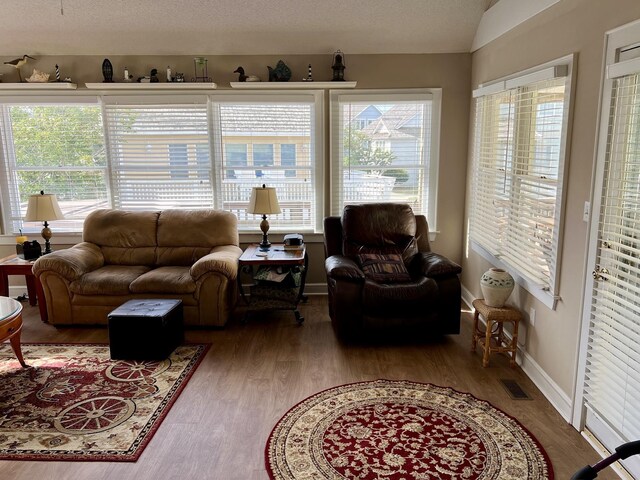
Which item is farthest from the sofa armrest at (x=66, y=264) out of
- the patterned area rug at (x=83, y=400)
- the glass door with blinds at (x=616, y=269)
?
Answer: the glass door with blinds at (x=616, y=269)

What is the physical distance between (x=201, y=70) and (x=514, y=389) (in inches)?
159

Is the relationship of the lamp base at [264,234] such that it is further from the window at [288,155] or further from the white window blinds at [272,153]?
A: the window at [288,155]

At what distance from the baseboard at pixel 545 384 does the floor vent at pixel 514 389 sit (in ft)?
0.41

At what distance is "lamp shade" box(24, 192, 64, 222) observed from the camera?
15.6 ft

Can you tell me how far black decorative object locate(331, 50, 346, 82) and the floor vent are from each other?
10.3 feet

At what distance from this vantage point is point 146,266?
4.88 metres

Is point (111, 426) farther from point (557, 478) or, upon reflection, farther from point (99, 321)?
point (557, 478)

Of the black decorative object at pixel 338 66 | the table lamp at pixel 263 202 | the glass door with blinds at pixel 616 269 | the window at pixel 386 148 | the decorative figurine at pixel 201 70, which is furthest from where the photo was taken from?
the window at pixel 386 148

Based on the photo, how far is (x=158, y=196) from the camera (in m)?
5.39

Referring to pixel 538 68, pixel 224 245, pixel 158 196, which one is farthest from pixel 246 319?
pixel 538 68

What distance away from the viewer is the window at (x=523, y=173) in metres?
3.21

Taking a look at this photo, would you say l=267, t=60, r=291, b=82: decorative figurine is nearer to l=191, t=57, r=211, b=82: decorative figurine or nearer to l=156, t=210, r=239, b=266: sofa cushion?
l=191, t=57, r=211, b=82: decorative figurine

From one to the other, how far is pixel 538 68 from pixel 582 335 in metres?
1.78

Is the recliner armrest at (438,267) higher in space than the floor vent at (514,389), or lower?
higher
